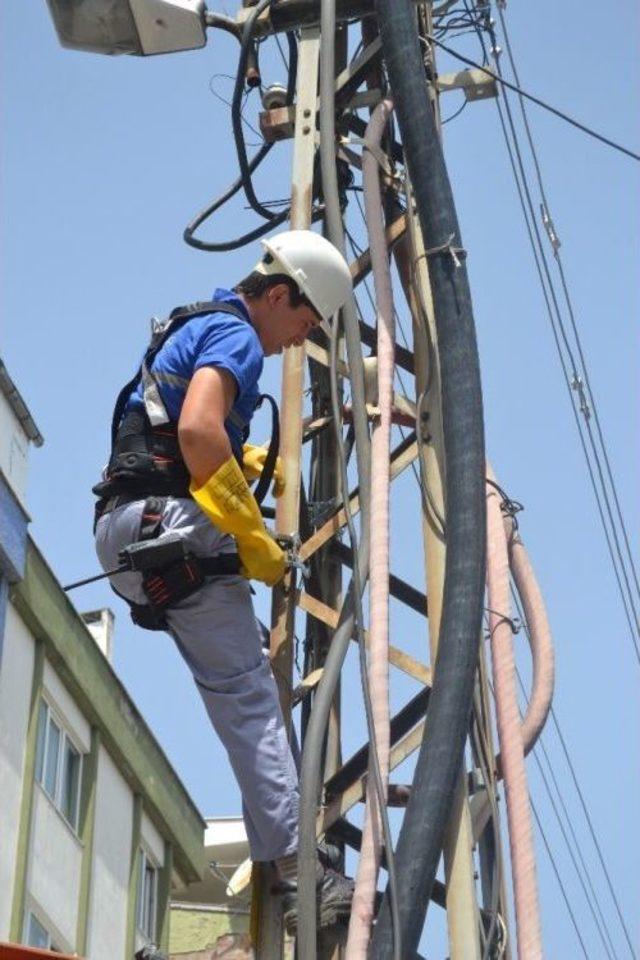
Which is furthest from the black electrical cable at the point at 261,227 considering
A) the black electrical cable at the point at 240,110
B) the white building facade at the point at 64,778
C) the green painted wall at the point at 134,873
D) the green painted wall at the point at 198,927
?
the green painted wall at the point at 198,927

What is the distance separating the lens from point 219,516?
4.80m

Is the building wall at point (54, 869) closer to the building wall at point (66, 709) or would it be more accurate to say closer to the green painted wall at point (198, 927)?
the building wall at point (66, 709)

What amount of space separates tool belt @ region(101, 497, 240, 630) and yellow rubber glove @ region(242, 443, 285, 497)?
1.55 ft

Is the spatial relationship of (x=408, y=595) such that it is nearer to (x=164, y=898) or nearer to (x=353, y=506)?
(x=353, y=506)

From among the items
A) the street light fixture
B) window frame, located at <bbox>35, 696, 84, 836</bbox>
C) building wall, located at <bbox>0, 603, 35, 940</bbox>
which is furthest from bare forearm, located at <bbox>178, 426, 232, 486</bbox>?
window frame, located at <bbox>35, 696, 84, 836</bbox>

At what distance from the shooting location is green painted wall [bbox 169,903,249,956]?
23906 millimetres

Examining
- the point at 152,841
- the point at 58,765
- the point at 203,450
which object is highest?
the point at 152,841

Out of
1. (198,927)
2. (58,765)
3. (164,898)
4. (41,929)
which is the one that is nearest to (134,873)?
(164,898)

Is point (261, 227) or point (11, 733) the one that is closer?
point (261, 227)

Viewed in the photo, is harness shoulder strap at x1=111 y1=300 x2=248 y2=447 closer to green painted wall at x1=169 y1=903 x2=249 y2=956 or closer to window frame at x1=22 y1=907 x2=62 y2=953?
window frame at x1=22 y1=907 x2=62 y2=953

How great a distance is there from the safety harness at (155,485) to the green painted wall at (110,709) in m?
10.5

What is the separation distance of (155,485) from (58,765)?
12.2 meters

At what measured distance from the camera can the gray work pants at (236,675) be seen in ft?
16.2

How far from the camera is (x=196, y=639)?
5043mm
